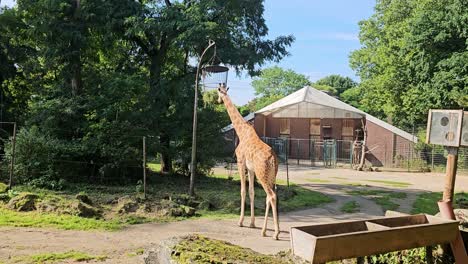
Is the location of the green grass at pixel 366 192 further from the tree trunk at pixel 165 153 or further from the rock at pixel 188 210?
the rock at pixel 188 210

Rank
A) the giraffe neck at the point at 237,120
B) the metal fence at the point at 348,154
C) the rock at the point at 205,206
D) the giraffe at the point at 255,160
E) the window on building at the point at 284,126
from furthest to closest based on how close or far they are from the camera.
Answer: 1. the window on building at the point at 284,126
2. the metal fence at the point at 348,154
3. the rock at the point at 205,206
4. the giraffe neck at the point at 237,120
5. the giraffe at the point at 255,160

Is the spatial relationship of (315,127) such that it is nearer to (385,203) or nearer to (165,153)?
(165,153)

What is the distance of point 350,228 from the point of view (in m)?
4.08

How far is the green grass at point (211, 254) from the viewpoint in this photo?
10.5ft

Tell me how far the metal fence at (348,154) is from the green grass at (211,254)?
23065mm

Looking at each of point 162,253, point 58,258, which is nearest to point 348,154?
point 58,258

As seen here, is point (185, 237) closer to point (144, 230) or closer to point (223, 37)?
point (144, 230)

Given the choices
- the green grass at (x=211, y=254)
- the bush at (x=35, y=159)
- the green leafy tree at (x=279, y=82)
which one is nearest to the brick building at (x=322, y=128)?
Result: the bush at (x=35, y=159)

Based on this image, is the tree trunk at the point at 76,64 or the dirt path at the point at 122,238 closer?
the dirt path at the point at 122,238

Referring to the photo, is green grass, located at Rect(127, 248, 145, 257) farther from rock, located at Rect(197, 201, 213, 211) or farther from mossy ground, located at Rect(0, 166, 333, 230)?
rock, located at Rect(197, 201, 213, 211)

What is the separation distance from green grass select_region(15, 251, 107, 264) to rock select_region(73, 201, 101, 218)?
9.13 feet

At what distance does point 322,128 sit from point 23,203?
28728 mm

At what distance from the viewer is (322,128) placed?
1388 inches

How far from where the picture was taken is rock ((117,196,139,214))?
9617 millimetres
